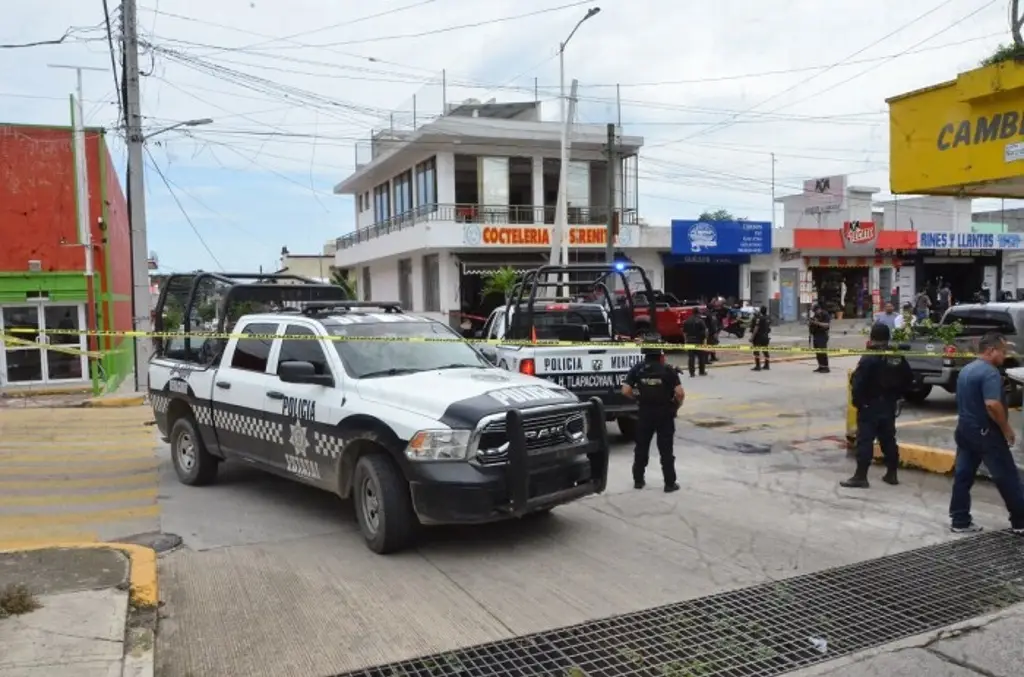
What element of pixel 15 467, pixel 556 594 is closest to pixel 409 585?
pixel 556 594

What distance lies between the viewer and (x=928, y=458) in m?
8.72

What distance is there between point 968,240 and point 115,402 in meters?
40.4

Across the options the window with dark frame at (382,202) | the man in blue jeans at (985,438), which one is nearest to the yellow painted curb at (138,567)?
the man in blue jeans at (985,438)

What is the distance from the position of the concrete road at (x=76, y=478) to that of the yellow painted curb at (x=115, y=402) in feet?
4.13

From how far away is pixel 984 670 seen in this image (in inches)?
165

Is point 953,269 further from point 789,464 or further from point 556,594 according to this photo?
point 556,594

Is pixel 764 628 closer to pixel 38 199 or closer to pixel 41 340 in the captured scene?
pixel 41 340

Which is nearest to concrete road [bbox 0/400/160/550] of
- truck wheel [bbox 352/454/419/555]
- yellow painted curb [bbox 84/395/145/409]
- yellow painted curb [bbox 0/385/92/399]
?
yellow painted curb [bbox 84/395/145/409]

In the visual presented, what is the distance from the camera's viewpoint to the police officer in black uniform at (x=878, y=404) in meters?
8.12

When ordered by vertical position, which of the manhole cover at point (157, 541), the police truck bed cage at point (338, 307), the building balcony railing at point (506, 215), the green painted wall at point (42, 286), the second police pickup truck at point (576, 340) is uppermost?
the building balcony railing at point (506, 215)

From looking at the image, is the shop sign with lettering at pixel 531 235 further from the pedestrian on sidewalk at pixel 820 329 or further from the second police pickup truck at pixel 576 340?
the second police pickup truck at pixel 576 340

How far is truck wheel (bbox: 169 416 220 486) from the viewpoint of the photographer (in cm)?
855

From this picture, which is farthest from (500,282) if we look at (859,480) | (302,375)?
(302,375)

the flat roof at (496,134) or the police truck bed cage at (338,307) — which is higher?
the flat roof at (496,134)
